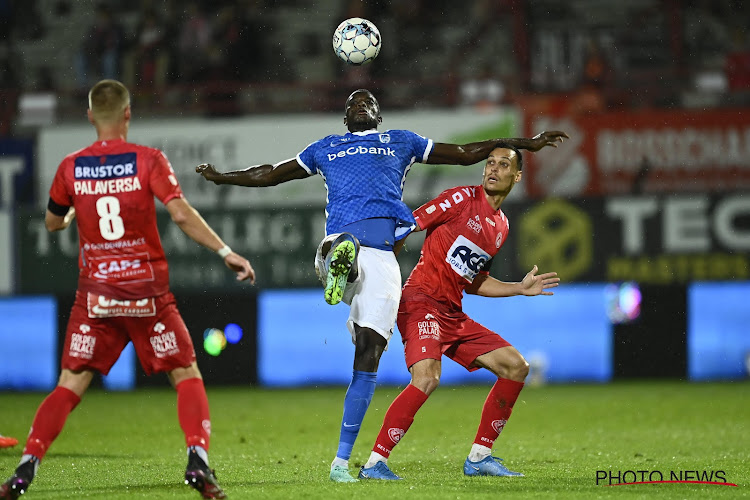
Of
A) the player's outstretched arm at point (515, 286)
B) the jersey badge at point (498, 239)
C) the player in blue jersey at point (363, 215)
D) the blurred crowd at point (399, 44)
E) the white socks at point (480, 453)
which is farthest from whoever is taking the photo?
the blurred crowd at point (399, 44)

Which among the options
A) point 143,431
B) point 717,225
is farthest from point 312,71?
point 143,431

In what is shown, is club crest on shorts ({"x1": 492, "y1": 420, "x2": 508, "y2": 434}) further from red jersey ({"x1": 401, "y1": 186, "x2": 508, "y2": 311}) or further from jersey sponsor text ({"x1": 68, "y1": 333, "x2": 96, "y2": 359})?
jersey sponsor text ({"x1": 68, "y1": 333, "x2": 96, "y2": 359})

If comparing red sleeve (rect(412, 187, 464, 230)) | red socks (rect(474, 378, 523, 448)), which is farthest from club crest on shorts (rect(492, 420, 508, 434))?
red sleeve (rect(412, 187, 464, 230))

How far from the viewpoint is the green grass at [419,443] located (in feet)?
20.7

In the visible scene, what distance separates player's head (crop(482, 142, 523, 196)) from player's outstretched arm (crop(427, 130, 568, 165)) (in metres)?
0.10

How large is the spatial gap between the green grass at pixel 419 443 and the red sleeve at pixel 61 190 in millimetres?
1581

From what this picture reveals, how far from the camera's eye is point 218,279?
1655 cm

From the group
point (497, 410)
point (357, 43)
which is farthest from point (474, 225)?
point (357, 43)

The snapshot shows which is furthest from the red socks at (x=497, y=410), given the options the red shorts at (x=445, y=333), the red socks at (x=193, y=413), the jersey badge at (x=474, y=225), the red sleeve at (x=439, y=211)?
the red socks at (x=193, y=413)

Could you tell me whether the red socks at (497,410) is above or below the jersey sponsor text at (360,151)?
below

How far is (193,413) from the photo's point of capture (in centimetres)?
580

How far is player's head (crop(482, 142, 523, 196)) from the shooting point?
732 cm

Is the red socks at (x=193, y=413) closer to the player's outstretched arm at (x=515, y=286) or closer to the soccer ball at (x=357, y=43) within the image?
the player's outstretched arm at (x=515, y=286)

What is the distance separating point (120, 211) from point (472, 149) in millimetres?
2316
